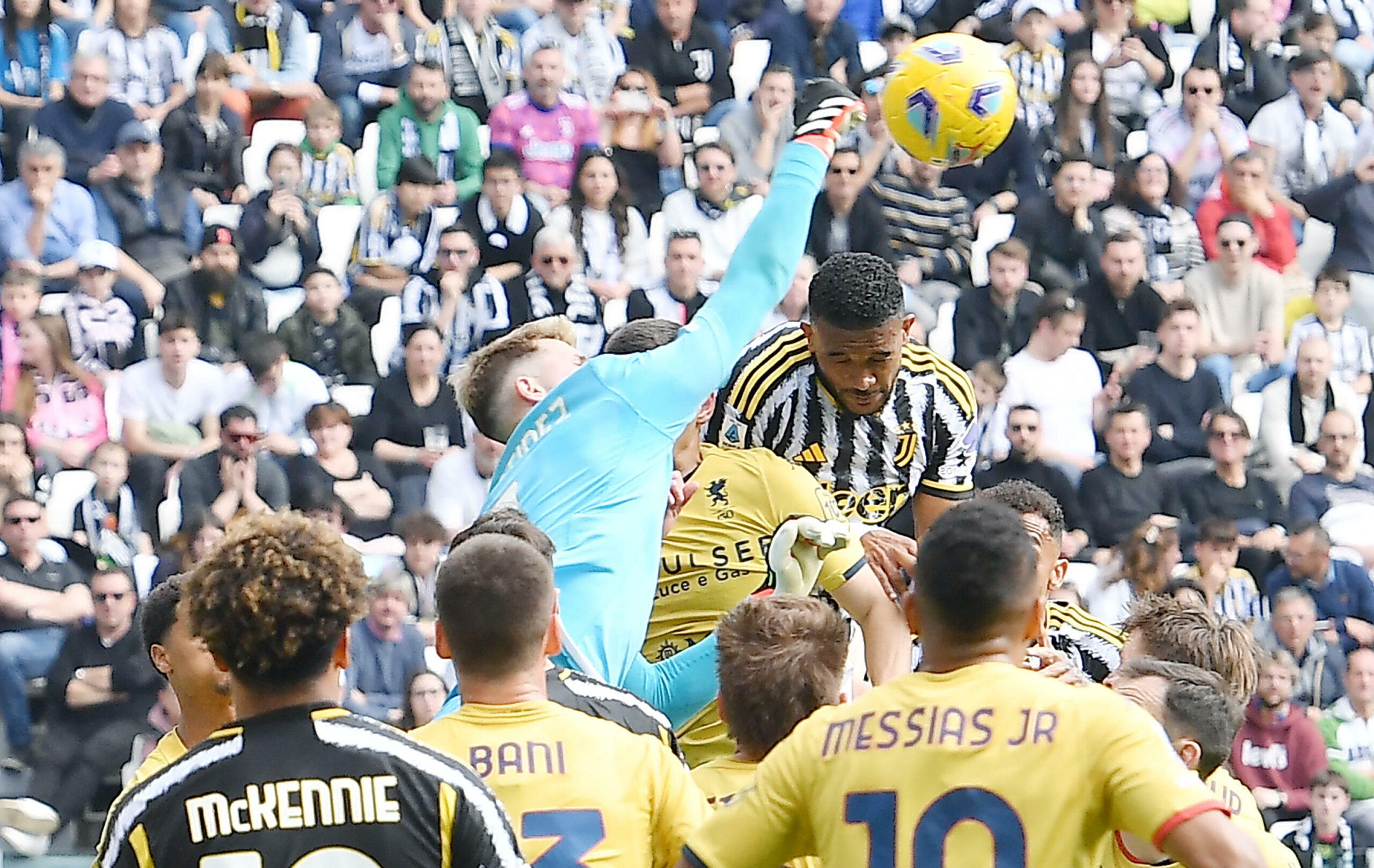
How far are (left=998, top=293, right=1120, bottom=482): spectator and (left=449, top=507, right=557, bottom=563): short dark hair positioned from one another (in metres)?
8.21

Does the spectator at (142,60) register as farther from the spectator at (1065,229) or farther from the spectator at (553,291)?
the spectator at (1065,229)

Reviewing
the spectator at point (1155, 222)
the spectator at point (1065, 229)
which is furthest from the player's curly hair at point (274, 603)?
the spectator at point (1155, 222)

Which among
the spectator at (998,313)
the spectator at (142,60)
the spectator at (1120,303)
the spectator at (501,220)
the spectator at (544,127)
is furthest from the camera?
the spectator at (544,127)

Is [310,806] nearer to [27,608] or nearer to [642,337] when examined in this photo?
[642,337]

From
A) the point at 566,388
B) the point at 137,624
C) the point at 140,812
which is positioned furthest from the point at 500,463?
the point at 137,624

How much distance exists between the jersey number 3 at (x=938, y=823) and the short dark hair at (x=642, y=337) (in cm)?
240

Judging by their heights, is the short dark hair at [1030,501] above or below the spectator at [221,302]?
above

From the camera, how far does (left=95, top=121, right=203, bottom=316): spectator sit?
1317 centimetres

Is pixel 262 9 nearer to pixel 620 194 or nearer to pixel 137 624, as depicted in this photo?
pixel 620 194

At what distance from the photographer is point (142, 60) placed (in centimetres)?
1410

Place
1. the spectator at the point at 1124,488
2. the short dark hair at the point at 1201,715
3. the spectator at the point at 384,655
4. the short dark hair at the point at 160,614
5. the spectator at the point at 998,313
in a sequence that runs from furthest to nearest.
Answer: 1. the spectator at the point at 998,313
2. the spectator at the point at 1124,488
3. the spectator at the point at 384,655
4. the short dark hair at the point at 160,614
5. the short dark hair at the point at 1201,715

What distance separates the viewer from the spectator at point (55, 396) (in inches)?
469

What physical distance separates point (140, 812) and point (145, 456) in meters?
8.35

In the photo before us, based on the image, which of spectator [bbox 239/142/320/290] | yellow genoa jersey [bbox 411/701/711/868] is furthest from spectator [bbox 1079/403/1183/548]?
yellow genoa jersey [bbox 411/701/711/868]
